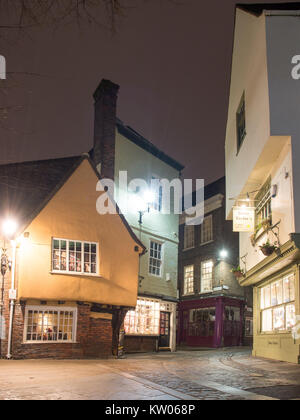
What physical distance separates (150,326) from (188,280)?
34.9 feet

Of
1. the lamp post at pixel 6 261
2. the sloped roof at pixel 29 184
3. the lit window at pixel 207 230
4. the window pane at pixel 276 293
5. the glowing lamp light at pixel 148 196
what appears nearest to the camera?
→ the window pane at pixel 276 293

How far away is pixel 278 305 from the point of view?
1520cm

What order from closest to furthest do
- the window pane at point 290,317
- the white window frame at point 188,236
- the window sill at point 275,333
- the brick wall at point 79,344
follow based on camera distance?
the window pane at point 290,317
the window sill at point 275,333
the brick wall at point 79,344
the white window frame at point 188,236

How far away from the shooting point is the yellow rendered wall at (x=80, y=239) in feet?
51.9

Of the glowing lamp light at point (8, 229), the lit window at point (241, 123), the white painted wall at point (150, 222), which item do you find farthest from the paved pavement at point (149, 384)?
the white painted wall at point (150, 222)

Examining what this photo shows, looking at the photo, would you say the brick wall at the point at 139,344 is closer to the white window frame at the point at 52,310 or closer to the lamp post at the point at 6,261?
the white window frame at the point at 52,310

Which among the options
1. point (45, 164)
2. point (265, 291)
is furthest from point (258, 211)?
point (45, 164)

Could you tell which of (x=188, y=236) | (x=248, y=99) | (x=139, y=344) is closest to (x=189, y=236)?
(x=188, y=236)

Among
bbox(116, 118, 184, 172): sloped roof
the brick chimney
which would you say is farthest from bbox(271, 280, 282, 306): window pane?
bbox(116, 118, 184, 172): sloped roof

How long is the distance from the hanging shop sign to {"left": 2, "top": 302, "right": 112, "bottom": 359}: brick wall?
6.41 metres

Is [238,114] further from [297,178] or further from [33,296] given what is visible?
[33,296]

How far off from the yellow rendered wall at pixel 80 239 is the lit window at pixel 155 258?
5128 millimetres

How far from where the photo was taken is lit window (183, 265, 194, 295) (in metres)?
32.5

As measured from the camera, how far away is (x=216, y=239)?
30078 millimetres
